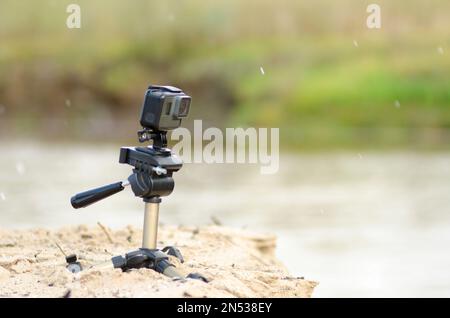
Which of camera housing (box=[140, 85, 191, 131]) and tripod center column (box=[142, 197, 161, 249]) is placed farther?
tripod center column (box=[142, 197, 161, 249])

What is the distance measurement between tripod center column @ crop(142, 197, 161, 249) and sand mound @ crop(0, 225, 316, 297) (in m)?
0.27

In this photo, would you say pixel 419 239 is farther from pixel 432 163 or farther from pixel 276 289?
pixel 432 163

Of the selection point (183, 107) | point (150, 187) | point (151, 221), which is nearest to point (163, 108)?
point (183, 107)

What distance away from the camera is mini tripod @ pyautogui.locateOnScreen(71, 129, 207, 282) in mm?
5996

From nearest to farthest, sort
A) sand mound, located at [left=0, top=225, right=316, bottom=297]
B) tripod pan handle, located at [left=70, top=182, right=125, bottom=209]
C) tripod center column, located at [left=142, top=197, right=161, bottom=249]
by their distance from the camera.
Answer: sand mound, located at [left=0, top=225, right=316, bottom=297] < tripod center column, located at [left=142, top=197, right=161, bottom=249] < tripod pan handle, located at [left=70, top=182, right=125, bottom=209]

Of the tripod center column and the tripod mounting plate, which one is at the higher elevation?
the tripod mounting plate

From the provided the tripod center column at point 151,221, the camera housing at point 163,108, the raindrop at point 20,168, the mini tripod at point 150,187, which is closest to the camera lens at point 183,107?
the camera housing at point 163,108

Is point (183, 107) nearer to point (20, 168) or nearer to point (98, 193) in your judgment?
point (98, 193)

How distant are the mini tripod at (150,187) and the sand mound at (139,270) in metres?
0.15

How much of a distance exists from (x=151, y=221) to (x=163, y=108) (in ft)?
2.41

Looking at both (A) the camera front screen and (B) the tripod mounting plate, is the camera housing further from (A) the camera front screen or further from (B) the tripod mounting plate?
(B) the tripod mounting plate

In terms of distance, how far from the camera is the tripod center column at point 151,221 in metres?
6.07

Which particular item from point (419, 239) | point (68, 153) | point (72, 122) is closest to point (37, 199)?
point (419, 239)

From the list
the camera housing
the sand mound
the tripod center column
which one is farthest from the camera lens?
the sand mound
